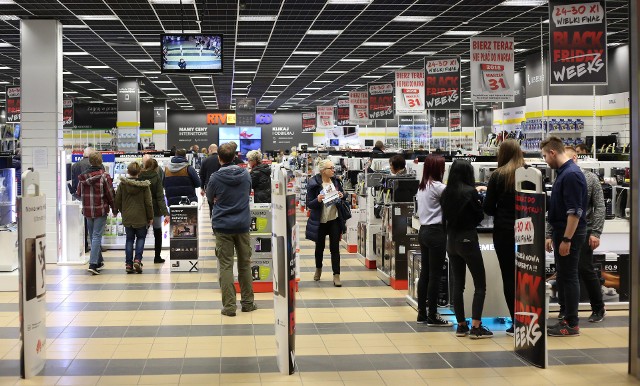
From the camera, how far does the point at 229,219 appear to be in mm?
7977

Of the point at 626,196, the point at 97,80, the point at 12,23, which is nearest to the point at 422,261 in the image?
the point at 626,196

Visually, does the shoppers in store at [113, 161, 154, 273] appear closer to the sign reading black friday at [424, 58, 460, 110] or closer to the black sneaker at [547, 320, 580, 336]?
the black sneaker at [547, 320, 580, 336]

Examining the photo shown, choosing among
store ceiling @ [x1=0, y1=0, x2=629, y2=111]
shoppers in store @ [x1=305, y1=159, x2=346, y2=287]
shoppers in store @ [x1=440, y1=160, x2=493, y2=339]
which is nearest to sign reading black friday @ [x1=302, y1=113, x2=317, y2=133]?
store ceiling @ [x1=0, y1=0, x2=629, y2=111]

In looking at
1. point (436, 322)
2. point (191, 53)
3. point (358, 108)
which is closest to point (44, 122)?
point (191, 53)

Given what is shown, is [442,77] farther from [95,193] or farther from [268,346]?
[268,346]

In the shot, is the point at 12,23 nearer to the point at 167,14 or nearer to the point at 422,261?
the point at 167,14

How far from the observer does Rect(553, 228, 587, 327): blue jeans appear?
6.97 metres

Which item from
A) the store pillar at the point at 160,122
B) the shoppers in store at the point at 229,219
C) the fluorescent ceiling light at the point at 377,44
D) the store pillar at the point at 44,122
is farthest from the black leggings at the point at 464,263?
the store pillar at the point at 160,122

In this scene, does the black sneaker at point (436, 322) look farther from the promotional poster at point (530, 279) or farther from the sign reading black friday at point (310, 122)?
the sign reading black friday at point (310, 122)

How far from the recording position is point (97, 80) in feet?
86.4

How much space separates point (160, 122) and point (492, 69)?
26900mm

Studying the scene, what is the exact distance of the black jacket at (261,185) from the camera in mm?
10867

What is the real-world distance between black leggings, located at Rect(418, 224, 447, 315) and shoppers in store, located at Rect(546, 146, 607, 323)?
1.01 meters

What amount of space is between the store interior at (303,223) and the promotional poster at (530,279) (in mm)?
134
